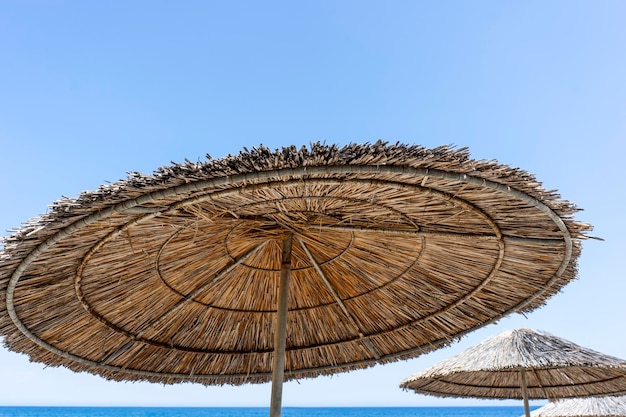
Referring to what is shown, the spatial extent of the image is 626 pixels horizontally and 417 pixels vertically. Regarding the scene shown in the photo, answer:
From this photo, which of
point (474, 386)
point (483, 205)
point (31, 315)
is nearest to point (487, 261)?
point (483, 205)

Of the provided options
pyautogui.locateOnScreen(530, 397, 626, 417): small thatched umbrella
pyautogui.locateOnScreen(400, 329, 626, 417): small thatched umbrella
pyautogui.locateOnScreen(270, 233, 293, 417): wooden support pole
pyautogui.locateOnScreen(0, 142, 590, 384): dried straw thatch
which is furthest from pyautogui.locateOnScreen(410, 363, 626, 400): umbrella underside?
pyautogui.locateOnScreen(270, 233, 293, 417): wooden support pole

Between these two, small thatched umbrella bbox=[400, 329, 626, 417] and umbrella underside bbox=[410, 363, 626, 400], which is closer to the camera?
small thatched umbrella bbox=[400, 329, 626, 417]

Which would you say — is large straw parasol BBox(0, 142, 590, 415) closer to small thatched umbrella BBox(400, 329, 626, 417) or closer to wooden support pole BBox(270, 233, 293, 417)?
wooden support pole BBox(270, 233, 293, 417)

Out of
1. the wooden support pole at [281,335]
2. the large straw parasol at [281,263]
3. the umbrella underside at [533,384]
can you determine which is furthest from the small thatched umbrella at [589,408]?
the wooden support pole at [281,335]

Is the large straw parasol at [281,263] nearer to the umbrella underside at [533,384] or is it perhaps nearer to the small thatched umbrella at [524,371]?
the small thatched umbrella at [524,371]

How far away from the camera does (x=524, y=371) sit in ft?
22.8

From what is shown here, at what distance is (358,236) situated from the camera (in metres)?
3.88

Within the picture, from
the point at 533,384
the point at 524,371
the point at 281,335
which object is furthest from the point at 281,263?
the point at 533,384

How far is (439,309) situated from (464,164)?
6.88 feet

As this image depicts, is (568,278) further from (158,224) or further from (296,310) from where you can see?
(158,224)

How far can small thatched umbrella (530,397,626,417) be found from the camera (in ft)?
30.4

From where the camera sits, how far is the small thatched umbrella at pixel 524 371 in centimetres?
610

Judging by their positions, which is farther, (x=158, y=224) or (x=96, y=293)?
(x=96, y=293)

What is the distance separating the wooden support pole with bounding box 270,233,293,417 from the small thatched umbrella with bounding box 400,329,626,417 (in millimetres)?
3219
